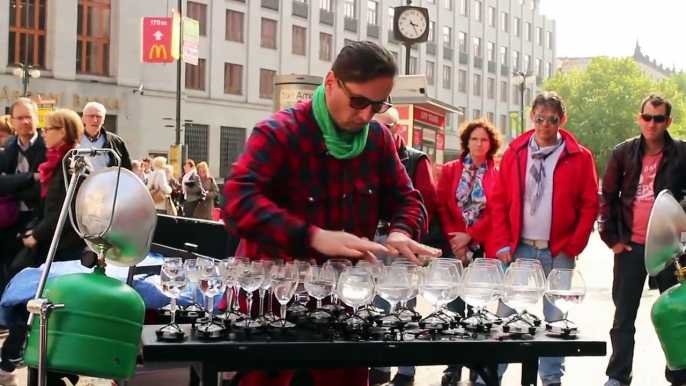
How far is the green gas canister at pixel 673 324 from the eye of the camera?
10.6 ft

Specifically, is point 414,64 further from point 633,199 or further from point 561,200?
point 561,200

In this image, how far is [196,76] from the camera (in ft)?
141

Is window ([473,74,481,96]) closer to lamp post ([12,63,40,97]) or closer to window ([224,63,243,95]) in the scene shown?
window ([224,63,243,95])

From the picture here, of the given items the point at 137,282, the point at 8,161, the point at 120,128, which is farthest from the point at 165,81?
the point at 137,282

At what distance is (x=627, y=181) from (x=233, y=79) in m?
40.0

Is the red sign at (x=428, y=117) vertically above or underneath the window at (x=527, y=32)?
underneath

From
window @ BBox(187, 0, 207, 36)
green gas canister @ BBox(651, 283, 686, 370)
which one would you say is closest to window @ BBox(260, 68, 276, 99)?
window @ BBox(187, 0, 207, 36)

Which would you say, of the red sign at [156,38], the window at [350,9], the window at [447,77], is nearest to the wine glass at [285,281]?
the red sign at [156,38]

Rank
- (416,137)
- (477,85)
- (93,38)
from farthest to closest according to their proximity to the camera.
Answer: (477,85)
(93,38)
(416,137)

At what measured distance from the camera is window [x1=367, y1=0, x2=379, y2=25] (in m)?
54.9

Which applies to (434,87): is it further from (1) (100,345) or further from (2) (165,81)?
(1) (100,345)

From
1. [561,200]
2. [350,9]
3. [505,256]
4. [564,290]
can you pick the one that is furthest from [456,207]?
[350,9]

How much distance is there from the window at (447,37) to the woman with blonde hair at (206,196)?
45.5 m

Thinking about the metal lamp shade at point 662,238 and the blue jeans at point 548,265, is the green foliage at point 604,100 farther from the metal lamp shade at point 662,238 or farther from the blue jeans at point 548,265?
the metal lamp shade at point 662,238
